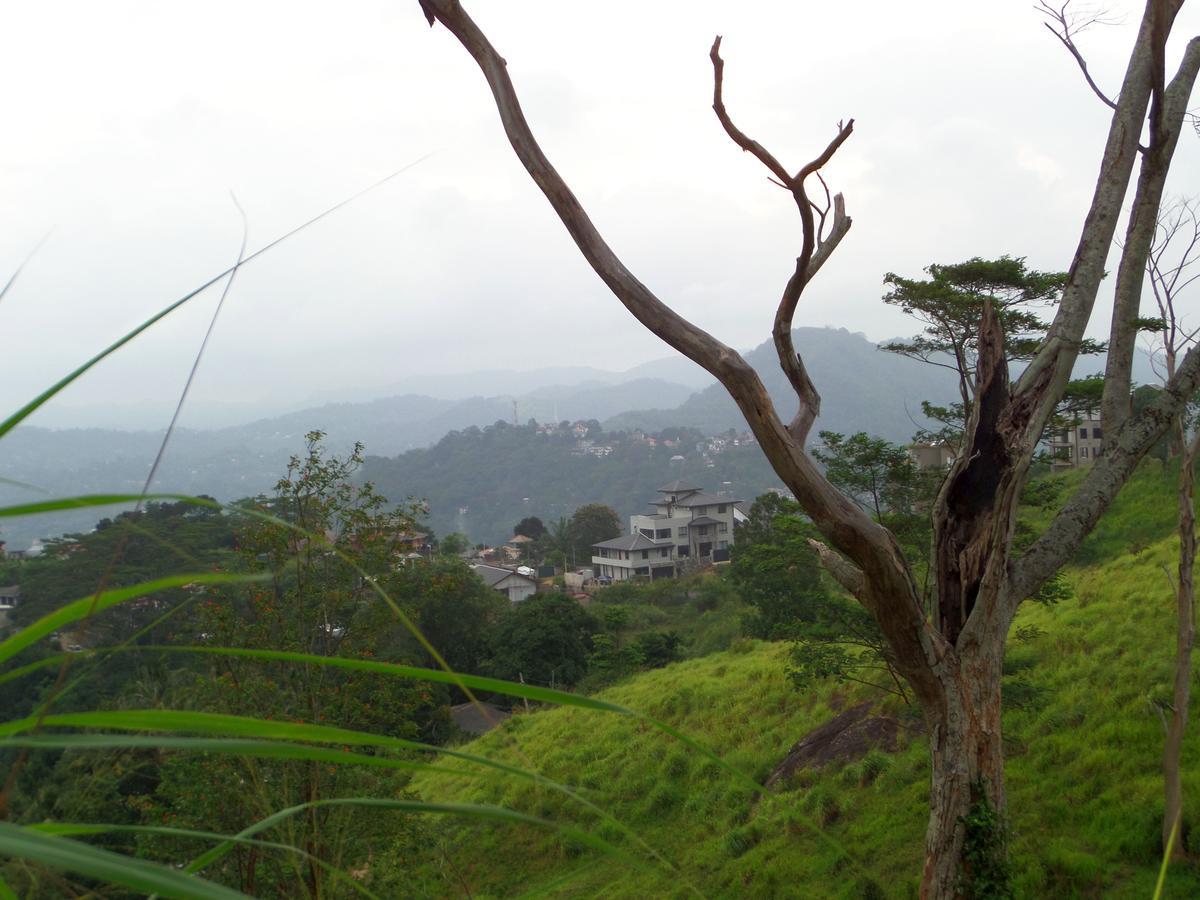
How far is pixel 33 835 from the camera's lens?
32cm

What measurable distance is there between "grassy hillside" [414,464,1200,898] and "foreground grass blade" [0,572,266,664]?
2792mm

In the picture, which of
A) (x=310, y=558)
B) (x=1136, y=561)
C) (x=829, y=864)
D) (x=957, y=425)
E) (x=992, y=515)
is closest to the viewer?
(x=992, y=515)

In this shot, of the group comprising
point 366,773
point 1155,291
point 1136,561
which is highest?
point 1155,291

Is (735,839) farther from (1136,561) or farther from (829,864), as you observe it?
(1136,561)

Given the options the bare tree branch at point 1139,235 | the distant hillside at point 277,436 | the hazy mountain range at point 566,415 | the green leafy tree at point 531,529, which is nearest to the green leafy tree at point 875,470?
the bare tree branch at point 1139,235

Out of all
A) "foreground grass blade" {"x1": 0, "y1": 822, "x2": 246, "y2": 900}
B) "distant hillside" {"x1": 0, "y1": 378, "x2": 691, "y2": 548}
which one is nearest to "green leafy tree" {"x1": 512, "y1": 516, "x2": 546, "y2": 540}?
"distant hillside" {"x1": 0, "y1": 378, "x2": 691, "y2": 548}

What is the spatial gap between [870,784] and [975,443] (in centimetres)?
431

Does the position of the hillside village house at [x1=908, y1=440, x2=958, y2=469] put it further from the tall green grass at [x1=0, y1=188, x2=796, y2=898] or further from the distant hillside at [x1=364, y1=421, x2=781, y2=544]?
the distant hillside at [x1=364, y1=421, x2=781, y2=544]

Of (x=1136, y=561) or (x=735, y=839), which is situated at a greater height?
(x=1136, y=561)

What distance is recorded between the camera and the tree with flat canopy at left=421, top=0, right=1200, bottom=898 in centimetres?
Answer: 337

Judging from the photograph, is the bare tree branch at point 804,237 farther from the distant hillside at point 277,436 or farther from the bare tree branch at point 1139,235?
the distant hillside at point 277,436

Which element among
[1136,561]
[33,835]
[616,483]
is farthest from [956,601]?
[616,483]

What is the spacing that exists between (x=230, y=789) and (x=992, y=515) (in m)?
3.77

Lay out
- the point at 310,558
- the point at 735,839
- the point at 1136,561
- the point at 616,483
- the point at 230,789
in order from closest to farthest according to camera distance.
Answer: the point at 230,789
the point at 310,558
the point at 735,839
the point at 1136,561
the point at 616,483
